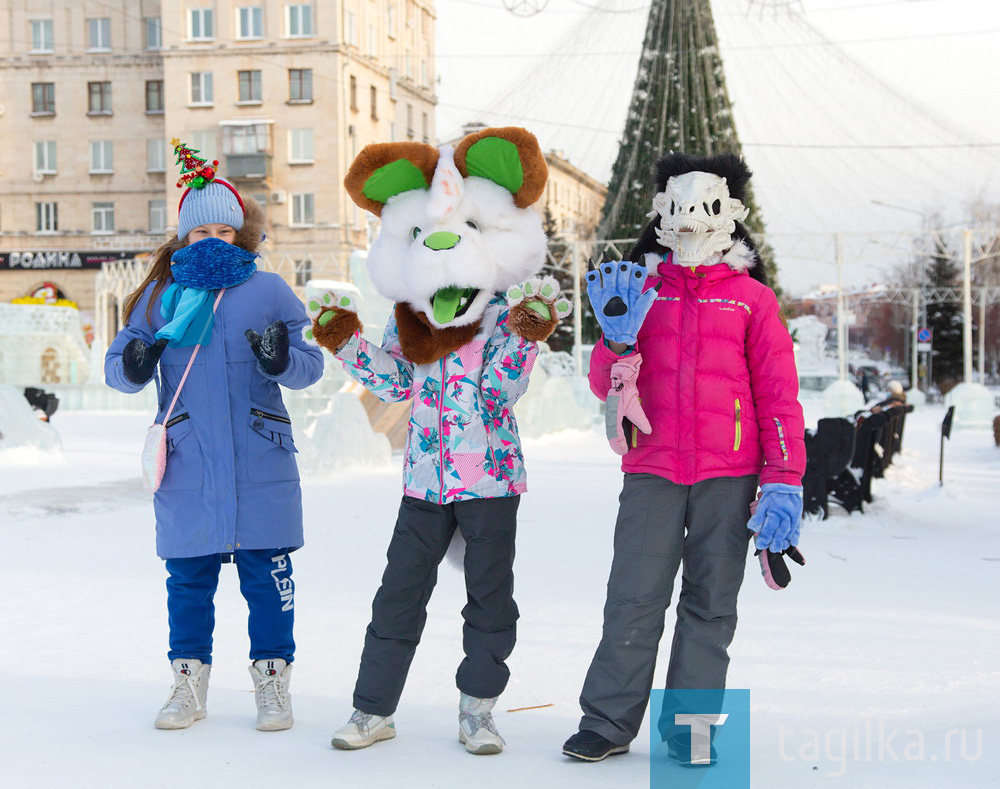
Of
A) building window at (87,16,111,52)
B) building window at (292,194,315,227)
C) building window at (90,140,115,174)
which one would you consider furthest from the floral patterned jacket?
building window at (87,16,111,52)

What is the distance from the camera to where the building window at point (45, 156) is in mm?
42625

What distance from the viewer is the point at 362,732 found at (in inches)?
119

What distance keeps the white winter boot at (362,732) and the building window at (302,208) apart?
3629 centimetres

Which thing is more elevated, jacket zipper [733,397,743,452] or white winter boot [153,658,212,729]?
jacket zipper [733,397,743,452]

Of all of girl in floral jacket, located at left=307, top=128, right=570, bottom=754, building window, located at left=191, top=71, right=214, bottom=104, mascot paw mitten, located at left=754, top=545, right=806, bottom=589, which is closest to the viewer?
mascot paw mitten, located at left=754, top=545, right=806, bottom=589

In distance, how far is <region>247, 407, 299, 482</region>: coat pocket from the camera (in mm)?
3260

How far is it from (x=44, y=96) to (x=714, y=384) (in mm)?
45175

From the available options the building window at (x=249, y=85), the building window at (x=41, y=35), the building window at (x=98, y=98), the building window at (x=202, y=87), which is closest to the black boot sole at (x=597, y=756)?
the building window at (x=249, y=85)

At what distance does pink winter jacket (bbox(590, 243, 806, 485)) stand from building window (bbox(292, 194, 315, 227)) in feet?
119

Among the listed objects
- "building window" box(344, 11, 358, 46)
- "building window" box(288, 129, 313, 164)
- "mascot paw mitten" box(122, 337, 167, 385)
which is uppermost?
"building window" box(344, 11, 358, 46)

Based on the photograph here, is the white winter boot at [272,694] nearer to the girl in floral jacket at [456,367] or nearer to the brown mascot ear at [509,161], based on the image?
the girl in floral jacket at [456,367]

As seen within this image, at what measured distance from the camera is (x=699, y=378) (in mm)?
3061

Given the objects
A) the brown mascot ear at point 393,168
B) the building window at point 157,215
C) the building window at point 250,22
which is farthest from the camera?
the building window at point 157,215

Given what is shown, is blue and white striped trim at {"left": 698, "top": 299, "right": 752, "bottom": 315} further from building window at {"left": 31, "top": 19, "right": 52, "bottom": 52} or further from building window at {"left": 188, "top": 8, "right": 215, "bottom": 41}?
building window at {"left": 31, "top": 19, "right": 52, "bottom": 52}
